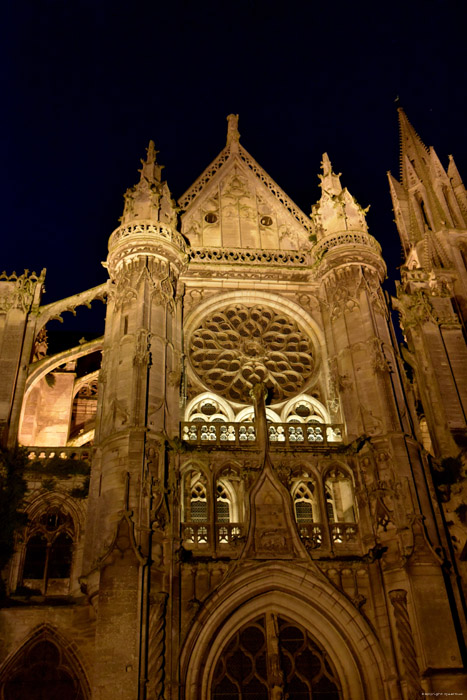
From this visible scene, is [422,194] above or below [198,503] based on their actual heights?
above

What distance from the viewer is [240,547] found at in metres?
15.7

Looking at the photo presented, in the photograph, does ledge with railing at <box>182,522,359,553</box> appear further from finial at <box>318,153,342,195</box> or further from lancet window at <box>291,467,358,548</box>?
finial at <box>318,153,342,195</box>

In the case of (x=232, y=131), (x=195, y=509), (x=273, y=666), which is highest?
(x=232, y=131)

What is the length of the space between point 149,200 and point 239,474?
30.0ft

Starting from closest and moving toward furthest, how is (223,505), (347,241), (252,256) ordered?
1. (223,505)
2. (347,241)
3. (252,256)

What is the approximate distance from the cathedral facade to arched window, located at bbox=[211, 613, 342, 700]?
1.6 inches

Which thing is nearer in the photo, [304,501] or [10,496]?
[10,496]

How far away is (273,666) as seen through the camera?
47.8ft

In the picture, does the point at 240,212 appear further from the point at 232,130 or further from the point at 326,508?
the point at 326,508

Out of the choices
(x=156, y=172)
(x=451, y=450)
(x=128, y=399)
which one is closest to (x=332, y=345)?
(x=451, y=450)

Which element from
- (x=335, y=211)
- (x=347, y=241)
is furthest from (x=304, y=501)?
(x=335, y=211)

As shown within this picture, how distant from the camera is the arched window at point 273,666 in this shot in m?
14.4

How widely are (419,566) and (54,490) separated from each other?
8.56m

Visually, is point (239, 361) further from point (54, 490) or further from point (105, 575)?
point (105, 575)
